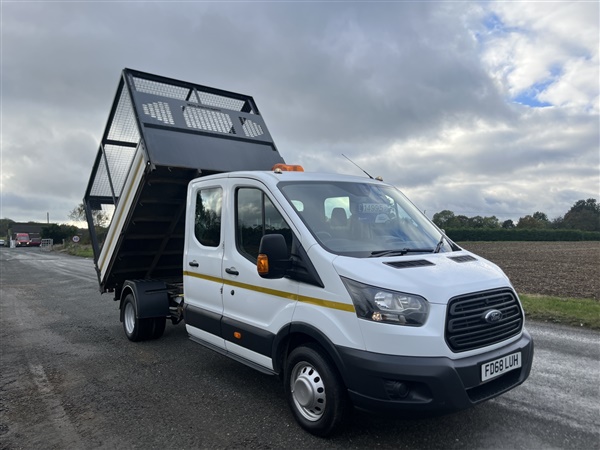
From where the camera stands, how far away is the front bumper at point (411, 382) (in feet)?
10.00

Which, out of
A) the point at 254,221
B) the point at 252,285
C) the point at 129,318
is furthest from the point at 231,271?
the point at 129,318

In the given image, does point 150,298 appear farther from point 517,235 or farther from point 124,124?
point 517,235

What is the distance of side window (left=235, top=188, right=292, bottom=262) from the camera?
13.3 feet

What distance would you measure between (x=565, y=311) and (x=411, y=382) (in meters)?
6.64

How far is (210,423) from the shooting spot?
3922mm

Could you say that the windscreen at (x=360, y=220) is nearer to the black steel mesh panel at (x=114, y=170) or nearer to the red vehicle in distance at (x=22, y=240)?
the black steel mesh panel at (x=114, y=170)

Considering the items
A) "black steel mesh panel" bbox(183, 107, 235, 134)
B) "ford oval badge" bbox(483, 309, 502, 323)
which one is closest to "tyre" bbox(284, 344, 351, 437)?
"ford oval badge" bbox(483, 309, 502, 323)

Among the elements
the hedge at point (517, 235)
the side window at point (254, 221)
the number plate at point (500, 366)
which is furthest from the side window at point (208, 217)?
the hedge at point (517, 235)

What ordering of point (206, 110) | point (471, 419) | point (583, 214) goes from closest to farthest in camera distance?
point (471, 419)
point (206, 110)
point (583, 214)

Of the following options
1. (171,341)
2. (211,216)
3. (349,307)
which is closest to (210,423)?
(349,307)

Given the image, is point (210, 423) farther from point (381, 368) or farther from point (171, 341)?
point (171, 341)

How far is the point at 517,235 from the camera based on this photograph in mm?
66562

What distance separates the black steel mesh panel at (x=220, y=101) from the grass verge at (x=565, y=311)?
20.7ft

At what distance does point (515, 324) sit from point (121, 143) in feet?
19.3
